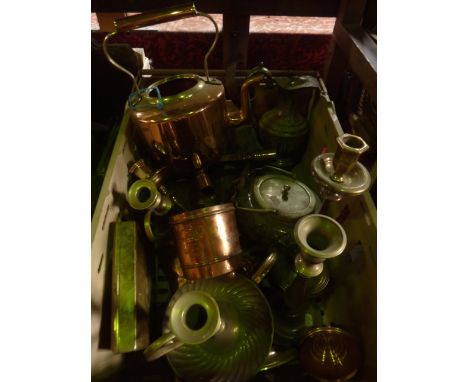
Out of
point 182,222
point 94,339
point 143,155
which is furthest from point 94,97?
point 94,339

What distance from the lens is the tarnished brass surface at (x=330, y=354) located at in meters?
0.57

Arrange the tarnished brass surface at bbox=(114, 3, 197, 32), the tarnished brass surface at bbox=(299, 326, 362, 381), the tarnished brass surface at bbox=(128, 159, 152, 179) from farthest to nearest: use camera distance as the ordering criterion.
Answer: the tarnished brass surface at bbox=(128, 159, 152, 179) → the tarnished brass surface at bbox=(114, 3, 197, 32) → the tarnished brass surface at bbox=(299, 326, 362, 381)

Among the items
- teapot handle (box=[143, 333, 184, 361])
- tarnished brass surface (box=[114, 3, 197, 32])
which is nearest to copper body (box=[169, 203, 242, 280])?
teapot handle (box=[143, 333, 184, 361])

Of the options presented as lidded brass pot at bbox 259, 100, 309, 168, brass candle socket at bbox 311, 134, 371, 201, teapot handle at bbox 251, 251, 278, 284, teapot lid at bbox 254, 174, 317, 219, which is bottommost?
teapot handle at bbox 251, 251, 278, 284

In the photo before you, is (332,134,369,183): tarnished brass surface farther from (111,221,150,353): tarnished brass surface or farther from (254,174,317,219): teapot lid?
(111,221,150,353): tarnished brass surface

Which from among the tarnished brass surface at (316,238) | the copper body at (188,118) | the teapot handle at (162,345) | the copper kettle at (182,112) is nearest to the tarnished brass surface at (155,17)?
the copper kettle at (182,112)

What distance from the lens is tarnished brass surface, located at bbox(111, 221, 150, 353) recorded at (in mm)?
538

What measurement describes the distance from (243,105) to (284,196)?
0.31m

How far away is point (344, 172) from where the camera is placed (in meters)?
0.55

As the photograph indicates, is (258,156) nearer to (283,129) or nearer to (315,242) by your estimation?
(283,129)

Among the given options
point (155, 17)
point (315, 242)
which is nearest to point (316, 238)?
point (315, 242)

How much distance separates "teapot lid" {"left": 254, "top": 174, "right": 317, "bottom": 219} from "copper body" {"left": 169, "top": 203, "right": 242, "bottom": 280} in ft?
0.45

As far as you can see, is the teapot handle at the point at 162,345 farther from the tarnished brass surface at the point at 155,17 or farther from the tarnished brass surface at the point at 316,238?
the tarnished brass surface at the point at 155,17

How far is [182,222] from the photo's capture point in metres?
0.59
